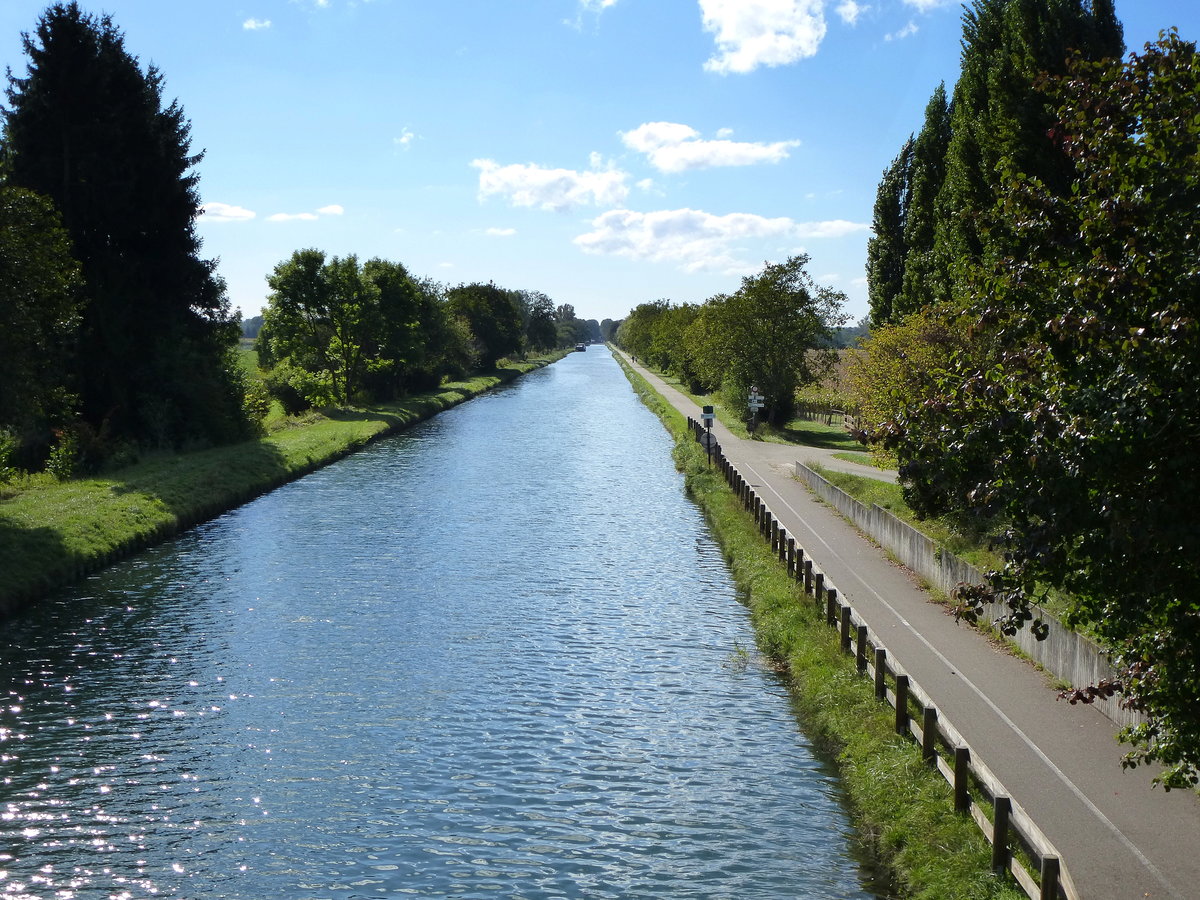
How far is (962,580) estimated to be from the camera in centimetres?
2205

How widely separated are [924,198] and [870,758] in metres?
43.1

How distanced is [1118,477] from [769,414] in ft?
186

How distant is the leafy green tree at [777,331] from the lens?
6297cm

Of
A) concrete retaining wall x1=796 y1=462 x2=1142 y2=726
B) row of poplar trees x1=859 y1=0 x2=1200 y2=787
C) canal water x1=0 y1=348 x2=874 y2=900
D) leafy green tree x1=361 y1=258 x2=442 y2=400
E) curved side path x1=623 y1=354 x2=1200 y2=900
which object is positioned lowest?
canal water x1=0 y1=348 x2=874 y2=900

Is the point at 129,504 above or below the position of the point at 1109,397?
below

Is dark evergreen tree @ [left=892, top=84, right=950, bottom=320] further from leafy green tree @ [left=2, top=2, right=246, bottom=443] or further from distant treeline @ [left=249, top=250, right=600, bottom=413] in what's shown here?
distant treeline @ [left=249, top=250, right=600, bottom=413]

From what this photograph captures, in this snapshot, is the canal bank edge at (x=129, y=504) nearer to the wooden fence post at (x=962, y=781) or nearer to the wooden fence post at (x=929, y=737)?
the wooden fence post at (x=929, y=737)

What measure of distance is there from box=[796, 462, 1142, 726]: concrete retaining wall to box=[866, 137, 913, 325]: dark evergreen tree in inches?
1205

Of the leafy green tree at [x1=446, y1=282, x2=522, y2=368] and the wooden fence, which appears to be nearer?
the wooden fence

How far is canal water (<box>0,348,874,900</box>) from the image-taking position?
44.7 ft

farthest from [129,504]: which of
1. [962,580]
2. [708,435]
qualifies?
[962,580]

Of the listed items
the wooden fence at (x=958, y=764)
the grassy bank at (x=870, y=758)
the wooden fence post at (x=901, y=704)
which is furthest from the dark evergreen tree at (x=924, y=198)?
the wooden fence post at (x=901, y=704)

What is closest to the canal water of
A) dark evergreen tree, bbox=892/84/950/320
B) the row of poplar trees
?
the row of poplar trees

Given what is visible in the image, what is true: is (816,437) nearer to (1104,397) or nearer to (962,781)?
(962,781)
